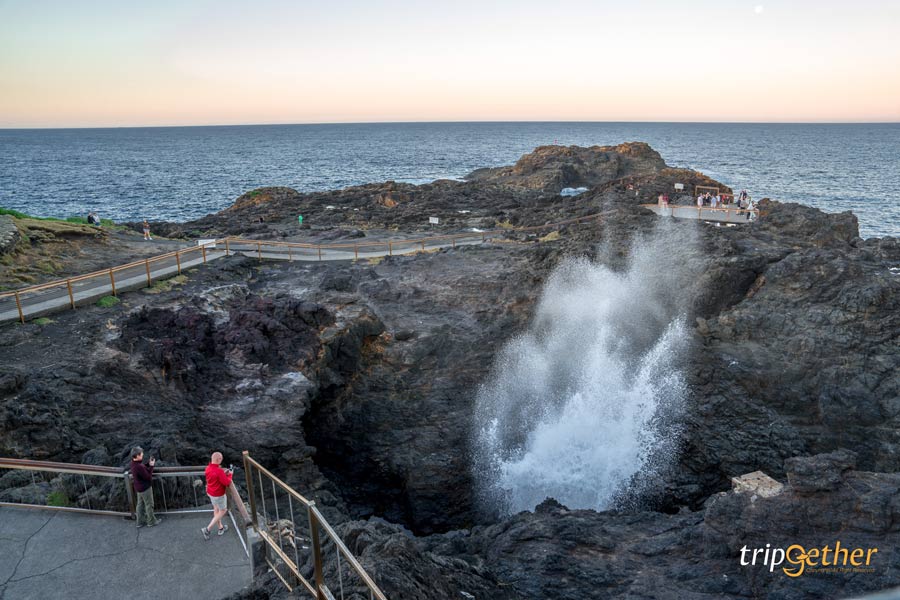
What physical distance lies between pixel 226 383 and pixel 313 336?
3.05m

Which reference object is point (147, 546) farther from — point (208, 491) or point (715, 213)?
point (715, 213)

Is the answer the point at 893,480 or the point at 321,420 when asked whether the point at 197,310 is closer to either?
the point at 321,420

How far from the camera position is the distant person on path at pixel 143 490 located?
7840 millimetres

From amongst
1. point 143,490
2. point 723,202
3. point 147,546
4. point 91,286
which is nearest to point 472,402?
point 143,490

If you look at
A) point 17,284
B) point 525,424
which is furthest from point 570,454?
point 17,284

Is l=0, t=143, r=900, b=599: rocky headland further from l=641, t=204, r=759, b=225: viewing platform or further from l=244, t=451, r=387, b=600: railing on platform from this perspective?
l=641, t=204, r=759, b=225: viewing platform

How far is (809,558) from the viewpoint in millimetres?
8375

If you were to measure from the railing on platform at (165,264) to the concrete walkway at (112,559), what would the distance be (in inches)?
428

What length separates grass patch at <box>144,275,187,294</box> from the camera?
19.9 m

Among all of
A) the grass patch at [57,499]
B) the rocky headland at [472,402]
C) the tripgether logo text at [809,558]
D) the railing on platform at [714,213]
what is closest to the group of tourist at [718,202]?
the railing on platform at [714,213]

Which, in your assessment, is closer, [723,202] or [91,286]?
[91,286]

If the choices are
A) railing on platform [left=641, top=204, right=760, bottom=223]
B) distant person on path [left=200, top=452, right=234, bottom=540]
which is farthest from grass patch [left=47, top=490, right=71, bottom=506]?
railing on platform [left=641, top=204, right=760, bottom=223]

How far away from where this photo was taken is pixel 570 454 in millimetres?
16344

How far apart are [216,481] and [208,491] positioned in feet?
0.63
